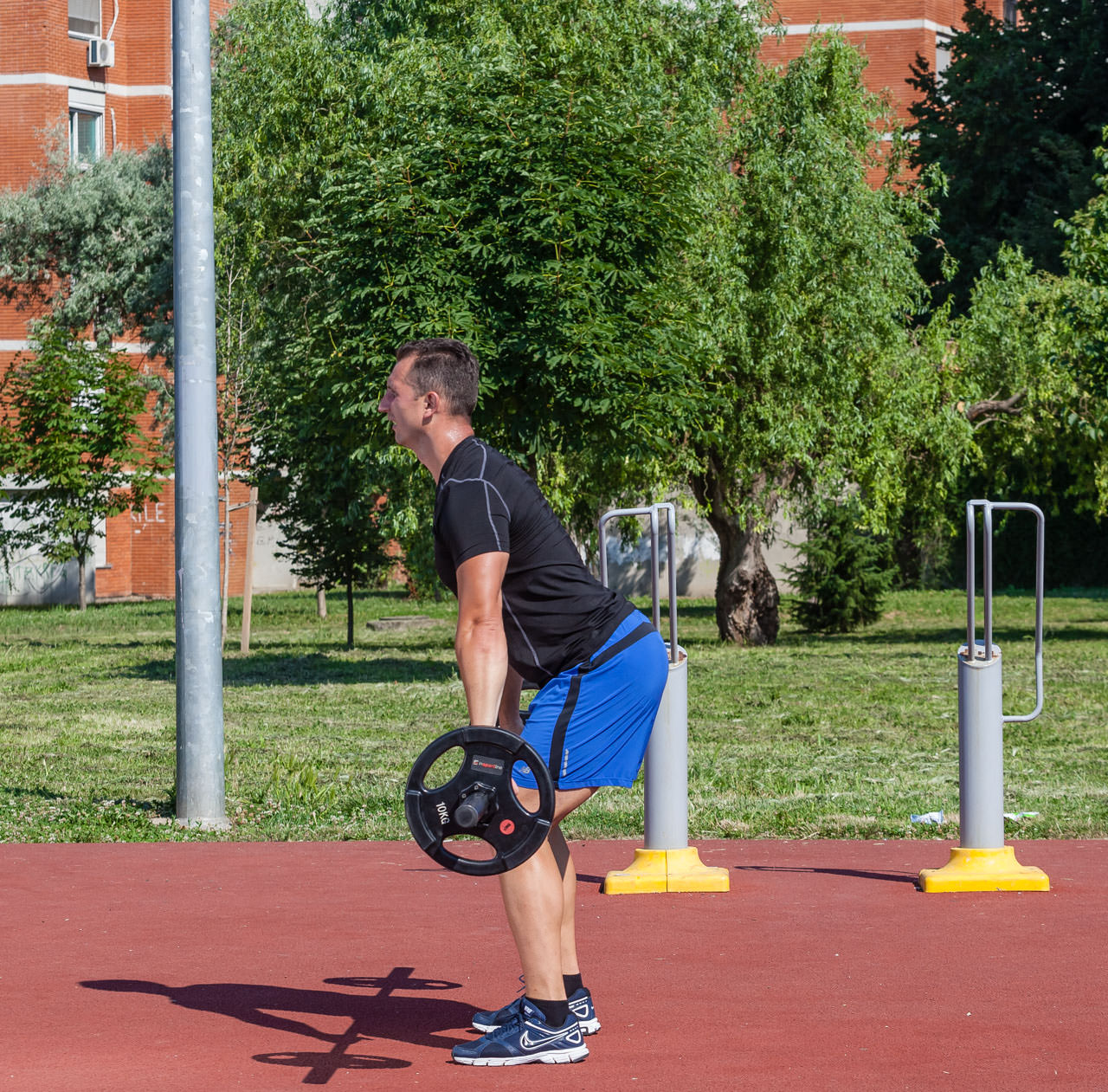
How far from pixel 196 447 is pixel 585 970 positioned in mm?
4440

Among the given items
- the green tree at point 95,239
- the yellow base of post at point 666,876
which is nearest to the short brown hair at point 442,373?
the yellow base of post at point 666,876

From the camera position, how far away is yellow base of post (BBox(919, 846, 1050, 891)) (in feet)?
22.8

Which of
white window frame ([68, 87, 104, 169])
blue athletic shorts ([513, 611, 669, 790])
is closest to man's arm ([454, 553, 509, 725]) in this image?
blue athletic shorts ([513, 611, 669, 790])

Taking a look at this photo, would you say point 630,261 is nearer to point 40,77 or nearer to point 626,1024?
point 626,1024

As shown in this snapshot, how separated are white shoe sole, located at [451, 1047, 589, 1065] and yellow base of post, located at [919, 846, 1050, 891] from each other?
294 centimetres

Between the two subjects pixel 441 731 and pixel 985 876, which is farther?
pixel 441 731

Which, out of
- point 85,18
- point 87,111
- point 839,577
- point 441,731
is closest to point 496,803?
point 441,731

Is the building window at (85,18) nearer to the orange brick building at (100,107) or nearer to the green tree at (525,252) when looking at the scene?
the orange brick building at (100,107)

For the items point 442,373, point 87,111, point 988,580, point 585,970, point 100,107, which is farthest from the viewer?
point 100,107

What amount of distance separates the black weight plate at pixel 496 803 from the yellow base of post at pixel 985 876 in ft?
10.8

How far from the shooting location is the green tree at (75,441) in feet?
88.2

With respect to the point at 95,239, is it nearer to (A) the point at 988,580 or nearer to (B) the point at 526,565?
(A) the point at 988,580

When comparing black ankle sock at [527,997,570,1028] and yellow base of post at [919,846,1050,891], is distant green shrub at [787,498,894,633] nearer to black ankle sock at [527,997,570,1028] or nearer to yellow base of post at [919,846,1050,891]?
yellow base of post at [919,846,1050,891]

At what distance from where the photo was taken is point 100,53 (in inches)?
1596
